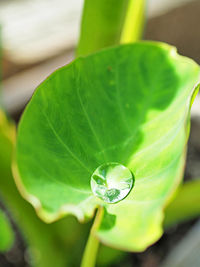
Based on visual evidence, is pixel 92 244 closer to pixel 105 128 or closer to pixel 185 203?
pixel 105 128

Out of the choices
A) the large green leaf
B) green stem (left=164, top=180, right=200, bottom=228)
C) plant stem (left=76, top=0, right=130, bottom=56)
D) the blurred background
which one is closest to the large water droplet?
the large green leaf

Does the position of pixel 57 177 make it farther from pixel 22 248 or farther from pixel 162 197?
pixel 22 248

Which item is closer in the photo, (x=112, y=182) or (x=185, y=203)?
(x=112, y=182)

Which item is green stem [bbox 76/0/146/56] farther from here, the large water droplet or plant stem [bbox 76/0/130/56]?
the large water droplet

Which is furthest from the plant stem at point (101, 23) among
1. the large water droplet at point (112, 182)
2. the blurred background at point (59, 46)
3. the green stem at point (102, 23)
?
the blurred background at point (59, 46)

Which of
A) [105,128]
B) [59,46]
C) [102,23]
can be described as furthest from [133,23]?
[59,46]

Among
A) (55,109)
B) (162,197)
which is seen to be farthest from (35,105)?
(162,197)

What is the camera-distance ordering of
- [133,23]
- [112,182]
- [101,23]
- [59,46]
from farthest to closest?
[59,46] < [133,23] < [101,23] < [112,182]
